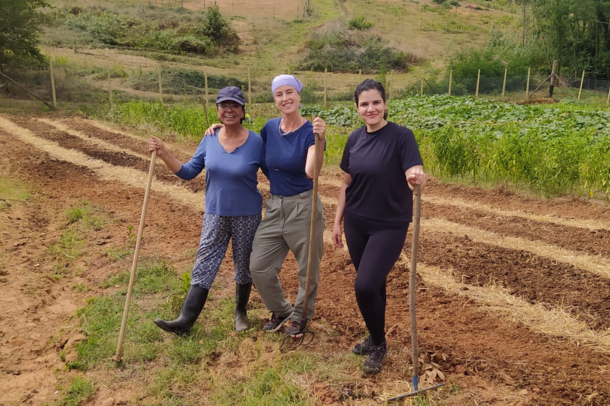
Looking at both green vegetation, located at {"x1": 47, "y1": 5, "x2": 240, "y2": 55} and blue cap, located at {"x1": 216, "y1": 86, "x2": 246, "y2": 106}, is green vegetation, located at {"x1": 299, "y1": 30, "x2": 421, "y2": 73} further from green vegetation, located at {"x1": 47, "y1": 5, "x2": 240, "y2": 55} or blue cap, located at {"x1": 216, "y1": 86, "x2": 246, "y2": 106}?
blue cap, located at {"x1": 216, "y1": 86, "x2": 246, "y2": 106}

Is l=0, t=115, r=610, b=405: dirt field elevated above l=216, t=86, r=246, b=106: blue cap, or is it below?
below

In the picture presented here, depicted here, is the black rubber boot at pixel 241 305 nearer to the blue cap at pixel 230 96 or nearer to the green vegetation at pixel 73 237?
the blue cap at pixel 230 96

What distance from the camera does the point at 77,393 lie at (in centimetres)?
369

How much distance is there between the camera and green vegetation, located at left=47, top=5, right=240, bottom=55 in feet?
107

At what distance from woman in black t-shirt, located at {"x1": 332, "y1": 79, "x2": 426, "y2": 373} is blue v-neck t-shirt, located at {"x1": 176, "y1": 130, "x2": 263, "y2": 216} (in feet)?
2.50

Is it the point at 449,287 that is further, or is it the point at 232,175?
the point at 449,287

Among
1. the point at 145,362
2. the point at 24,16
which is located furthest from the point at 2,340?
the point at 24,16

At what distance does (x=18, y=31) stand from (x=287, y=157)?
1993 centimetres

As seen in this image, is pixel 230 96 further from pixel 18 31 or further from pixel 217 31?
pixel 217 31

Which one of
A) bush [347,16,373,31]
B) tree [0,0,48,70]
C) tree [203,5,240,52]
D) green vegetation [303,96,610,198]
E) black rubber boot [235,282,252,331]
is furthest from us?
bush [347,16,373,31]

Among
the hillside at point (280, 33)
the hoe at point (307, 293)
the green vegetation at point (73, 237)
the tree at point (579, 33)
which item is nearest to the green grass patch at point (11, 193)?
the green vegetation at point (73, 237)

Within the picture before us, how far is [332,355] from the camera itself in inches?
157

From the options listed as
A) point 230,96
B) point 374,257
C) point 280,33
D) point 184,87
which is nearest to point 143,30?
point 280,33

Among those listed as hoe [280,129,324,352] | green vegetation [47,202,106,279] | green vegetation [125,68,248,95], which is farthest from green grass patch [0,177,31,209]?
green vegetation [125,68,248,95]
